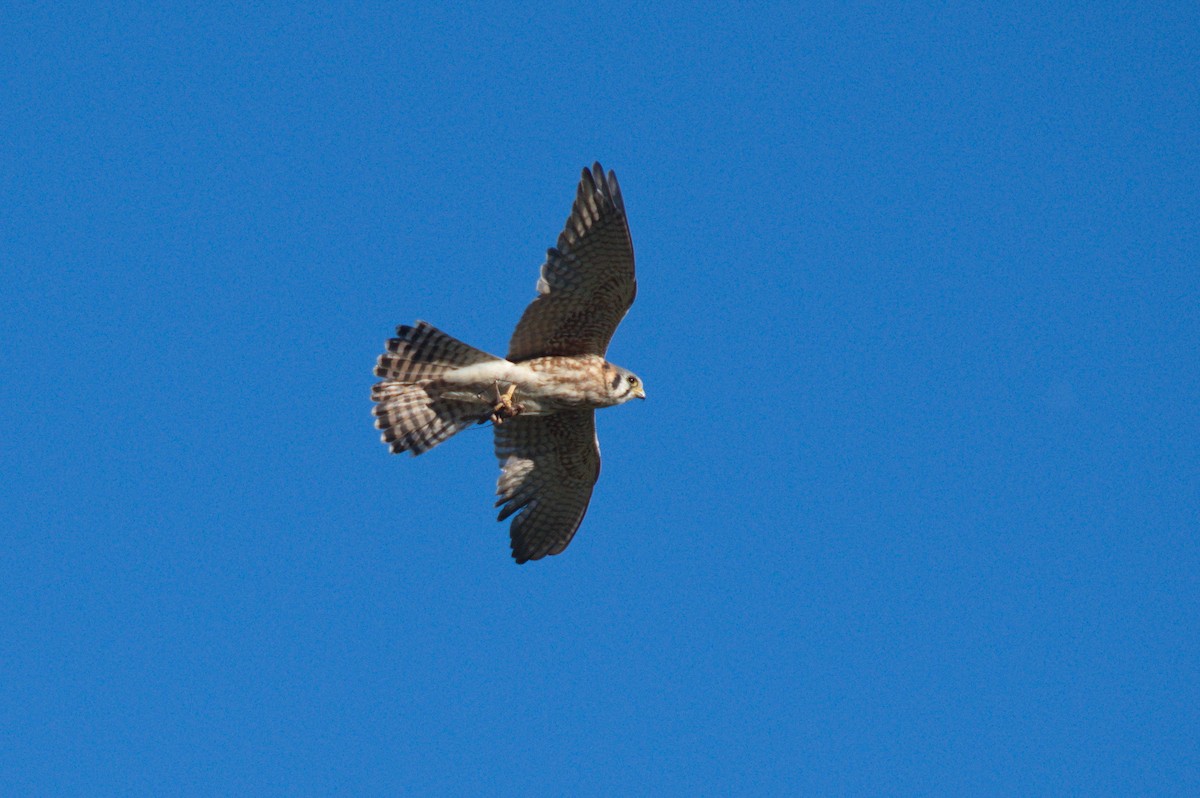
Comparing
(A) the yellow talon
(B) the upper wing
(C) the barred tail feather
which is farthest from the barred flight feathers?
(B) the upper wing

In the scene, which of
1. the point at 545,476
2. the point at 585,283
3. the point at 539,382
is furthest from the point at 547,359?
the point at 545,476

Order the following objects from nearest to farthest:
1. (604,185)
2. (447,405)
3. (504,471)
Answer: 1. (604,185)
2. (447,405)
3. (504,471)

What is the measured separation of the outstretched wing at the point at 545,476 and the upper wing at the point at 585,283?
961mm

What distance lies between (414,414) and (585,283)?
194 cm

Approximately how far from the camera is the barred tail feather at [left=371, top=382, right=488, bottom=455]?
13.8 metres

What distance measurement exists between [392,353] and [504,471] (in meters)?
1.89

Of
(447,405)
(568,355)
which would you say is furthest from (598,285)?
(447,405)

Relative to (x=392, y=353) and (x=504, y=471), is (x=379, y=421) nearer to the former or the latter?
(x=392, y=353)

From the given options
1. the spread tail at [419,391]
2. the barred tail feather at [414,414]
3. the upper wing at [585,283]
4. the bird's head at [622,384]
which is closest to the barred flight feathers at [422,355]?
the spread tail at [419,391]

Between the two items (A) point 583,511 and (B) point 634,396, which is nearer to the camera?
(B) point 634,396

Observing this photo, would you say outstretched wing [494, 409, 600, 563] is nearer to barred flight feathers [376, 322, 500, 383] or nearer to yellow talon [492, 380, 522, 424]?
yellow talon [492, 380, 522, 424]

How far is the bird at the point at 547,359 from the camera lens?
13.1 metres

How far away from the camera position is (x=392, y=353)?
13.7 meters

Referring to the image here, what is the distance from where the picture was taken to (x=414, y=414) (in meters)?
13.9
